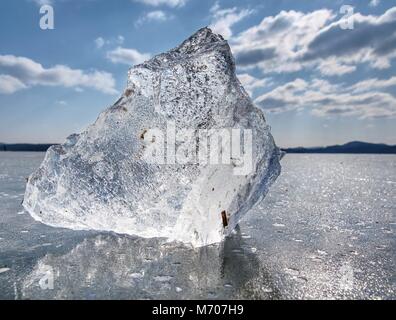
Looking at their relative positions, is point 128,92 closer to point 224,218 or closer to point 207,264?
point 224,218

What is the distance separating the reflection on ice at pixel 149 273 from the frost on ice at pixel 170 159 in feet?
2.28

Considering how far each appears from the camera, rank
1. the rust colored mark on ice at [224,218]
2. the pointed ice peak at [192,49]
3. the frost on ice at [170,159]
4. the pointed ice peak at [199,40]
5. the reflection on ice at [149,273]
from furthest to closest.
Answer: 1. the pointed ice peak at [199,40]
2. the pointed ice peak at [192,49]
3. the frost on ice at [170,159]
4. the rust colored mark on ice at [224,218]
5. the reflection on ice at [149,273]

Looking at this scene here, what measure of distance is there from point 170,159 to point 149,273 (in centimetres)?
225

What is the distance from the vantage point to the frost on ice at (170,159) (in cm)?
550

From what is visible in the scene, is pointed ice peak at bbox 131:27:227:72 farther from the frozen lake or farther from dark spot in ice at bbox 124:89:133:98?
the frozen lake

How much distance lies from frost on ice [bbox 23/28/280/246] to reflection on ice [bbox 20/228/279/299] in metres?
0.69

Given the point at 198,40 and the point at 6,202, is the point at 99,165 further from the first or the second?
the point at 6,202

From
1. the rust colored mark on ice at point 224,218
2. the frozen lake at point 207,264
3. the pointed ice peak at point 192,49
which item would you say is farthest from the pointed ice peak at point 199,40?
the frozen lake at point 207,264

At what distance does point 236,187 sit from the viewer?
5512 millimetres

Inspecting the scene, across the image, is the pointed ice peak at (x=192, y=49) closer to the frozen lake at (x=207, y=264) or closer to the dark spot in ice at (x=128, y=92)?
the dark spot in ice at (x=128, y=92)

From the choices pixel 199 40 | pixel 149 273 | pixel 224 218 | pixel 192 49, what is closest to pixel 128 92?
pixel 192 49

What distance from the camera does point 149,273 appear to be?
4.07 metres
